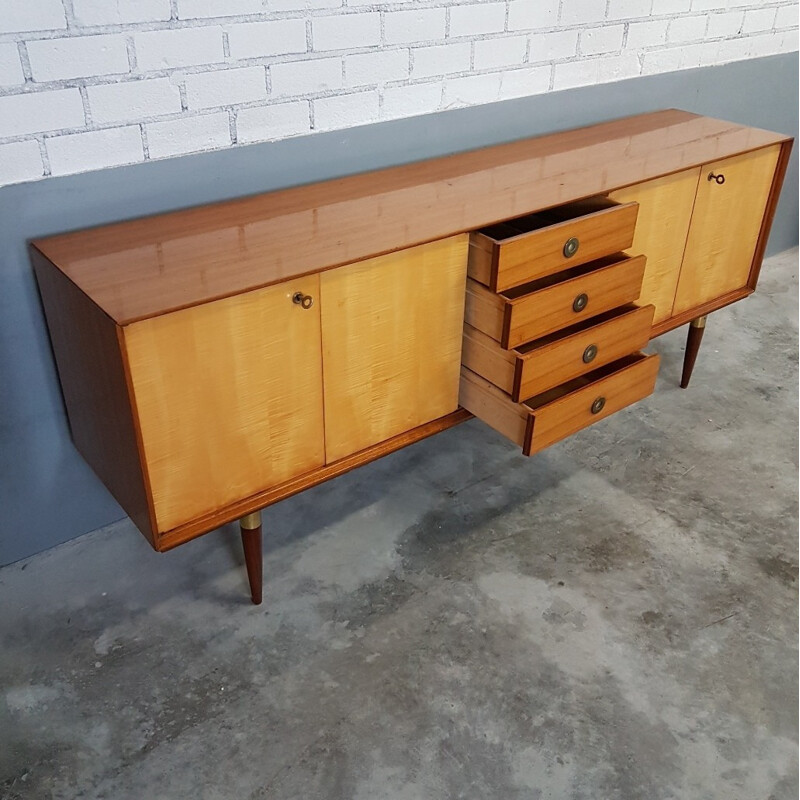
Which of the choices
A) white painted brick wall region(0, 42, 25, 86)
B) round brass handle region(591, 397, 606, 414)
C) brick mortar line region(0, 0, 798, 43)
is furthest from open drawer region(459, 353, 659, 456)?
white painted brick wall region(0, 42, 25, 86)

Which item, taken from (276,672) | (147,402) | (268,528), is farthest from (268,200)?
(276,672)

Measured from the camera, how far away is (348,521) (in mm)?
2094

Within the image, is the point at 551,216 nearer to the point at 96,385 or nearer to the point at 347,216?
the point at 347,216

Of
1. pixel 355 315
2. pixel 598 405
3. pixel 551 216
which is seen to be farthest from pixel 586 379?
pixel 355 315

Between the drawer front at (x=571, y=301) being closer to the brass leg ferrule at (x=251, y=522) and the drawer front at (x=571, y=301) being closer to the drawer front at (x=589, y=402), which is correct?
the drawer front at (x=589, y=402)

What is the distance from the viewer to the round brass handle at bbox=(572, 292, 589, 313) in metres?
1.90

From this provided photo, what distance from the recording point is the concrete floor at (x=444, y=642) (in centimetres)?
153

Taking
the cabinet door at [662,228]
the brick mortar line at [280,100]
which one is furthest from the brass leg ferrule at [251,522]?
the cabinet door at [662,228]

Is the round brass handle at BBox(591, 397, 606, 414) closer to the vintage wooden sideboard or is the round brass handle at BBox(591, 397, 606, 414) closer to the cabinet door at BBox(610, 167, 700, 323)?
the vintage wooden sideboard

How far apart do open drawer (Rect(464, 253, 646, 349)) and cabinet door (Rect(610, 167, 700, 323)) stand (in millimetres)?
168

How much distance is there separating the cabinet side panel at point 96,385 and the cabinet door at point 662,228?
1.21 m

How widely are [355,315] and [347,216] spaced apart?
25cm

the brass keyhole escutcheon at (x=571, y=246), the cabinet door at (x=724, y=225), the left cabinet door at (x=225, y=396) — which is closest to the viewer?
the left cabinet door at (x=225, y=396)

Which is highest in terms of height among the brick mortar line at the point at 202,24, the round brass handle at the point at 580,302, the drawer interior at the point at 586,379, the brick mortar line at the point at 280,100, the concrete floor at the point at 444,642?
the brick mortar line at the point at 202,24
